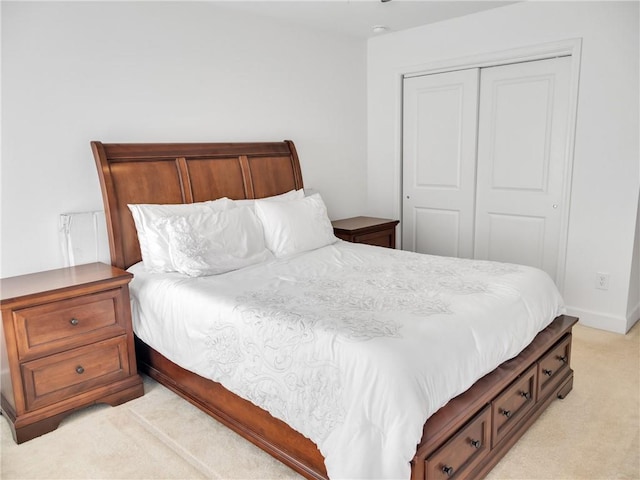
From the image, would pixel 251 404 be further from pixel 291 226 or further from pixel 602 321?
pixel 602 321

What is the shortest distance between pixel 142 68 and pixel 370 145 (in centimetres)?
246

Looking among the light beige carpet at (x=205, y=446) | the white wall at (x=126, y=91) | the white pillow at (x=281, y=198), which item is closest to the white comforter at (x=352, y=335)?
the light beige carpet at (x=205, y=446)

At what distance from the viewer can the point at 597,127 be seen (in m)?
3.42

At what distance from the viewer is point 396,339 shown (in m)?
1.74

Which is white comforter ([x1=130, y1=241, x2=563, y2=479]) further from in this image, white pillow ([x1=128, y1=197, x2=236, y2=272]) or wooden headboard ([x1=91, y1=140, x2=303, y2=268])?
wooden headboard ([x1=91, y1=140, x2=303, y2=268])

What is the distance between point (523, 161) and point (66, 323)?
351 cm

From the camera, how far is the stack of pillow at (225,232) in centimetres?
272

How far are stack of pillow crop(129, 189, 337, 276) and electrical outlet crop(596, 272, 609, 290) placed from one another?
6.67ft

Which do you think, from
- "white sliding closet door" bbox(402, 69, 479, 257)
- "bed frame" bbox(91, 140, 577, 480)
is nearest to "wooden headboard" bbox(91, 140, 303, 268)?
"bed frame" bbox(91, 140, 577, 480)

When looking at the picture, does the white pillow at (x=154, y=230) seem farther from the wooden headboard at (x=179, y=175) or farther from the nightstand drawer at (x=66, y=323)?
the nightstand drawer at (x=66, y=323)

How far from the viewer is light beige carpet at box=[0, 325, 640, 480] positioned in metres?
2.03

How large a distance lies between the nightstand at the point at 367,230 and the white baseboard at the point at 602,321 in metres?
1.61

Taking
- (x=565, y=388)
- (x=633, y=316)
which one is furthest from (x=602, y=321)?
(x=565, y=388)

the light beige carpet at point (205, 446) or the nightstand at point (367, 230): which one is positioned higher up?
the nightstand at point (367, 230)
